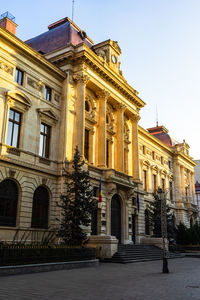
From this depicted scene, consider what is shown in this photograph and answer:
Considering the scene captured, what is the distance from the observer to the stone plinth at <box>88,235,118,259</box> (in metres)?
24.5

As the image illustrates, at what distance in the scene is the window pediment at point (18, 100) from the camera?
78.8 feet

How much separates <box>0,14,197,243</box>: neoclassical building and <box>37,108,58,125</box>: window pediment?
0.09m

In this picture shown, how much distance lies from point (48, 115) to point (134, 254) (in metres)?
14.7

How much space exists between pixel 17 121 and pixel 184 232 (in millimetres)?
30709

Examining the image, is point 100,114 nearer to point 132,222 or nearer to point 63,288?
point 132,222

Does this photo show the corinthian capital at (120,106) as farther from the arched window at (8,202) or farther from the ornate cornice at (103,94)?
the arched window at (8,202)

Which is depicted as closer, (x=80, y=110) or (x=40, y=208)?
(x=40, y=208)

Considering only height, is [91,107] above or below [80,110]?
above

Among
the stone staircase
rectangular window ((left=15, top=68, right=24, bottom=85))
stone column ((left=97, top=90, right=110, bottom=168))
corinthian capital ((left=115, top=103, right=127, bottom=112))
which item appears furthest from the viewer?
corinthian capital ((left=115, top=103, right=127, bottom=112))

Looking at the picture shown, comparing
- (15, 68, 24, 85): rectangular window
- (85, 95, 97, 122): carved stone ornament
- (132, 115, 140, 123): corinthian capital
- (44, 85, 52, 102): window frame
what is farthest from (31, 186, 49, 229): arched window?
(132, 115, 140, 123): corinthian capital

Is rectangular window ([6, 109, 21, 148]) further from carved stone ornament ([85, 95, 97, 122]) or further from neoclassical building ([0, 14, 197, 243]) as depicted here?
carved stone ornament ([85, 95, 97, 122])

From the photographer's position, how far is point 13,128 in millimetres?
24578

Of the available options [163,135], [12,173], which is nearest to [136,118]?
[12,173]

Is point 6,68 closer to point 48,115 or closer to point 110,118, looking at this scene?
point 48,115
